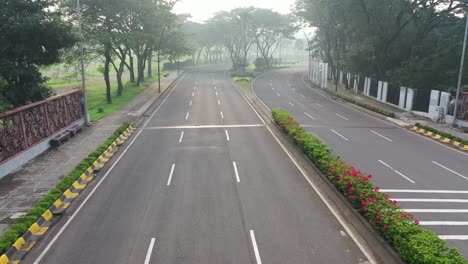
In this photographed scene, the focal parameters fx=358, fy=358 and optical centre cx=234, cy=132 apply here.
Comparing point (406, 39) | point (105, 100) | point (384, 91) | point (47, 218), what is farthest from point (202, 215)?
point (406, 39)

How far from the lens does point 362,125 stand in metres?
31.5

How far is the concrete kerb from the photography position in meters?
10.9

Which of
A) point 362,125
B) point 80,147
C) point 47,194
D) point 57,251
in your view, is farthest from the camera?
point 362,125

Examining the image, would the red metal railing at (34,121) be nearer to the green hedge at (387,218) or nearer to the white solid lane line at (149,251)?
the white solid lane line at (149,251)

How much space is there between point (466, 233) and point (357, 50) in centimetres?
3916

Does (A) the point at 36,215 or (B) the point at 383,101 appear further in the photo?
(B) the point at 383,101

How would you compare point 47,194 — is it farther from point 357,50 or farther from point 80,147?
point 357,50

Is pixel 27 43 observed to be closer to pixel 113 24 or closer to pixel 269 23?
pixel 113 24

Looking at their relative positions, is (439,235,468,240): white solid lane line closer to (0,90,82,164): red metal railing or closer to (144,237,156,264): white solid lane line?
(144,237,156,264): white solid lane line

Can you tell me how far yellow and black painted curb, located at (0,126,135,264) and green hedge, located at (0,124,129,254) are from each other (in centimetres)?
12

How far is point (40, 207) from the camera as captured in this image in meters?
13.9

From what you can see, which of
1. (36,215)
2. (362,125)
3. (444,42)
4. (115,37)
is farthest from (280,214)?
(444,42)

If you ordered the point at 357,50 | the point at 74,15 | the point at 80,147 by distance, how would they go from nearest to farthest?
the point at 80,147 → the point at 74,15 → the point at 357,50

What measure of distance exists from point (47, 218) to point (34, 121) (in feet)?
35.0
